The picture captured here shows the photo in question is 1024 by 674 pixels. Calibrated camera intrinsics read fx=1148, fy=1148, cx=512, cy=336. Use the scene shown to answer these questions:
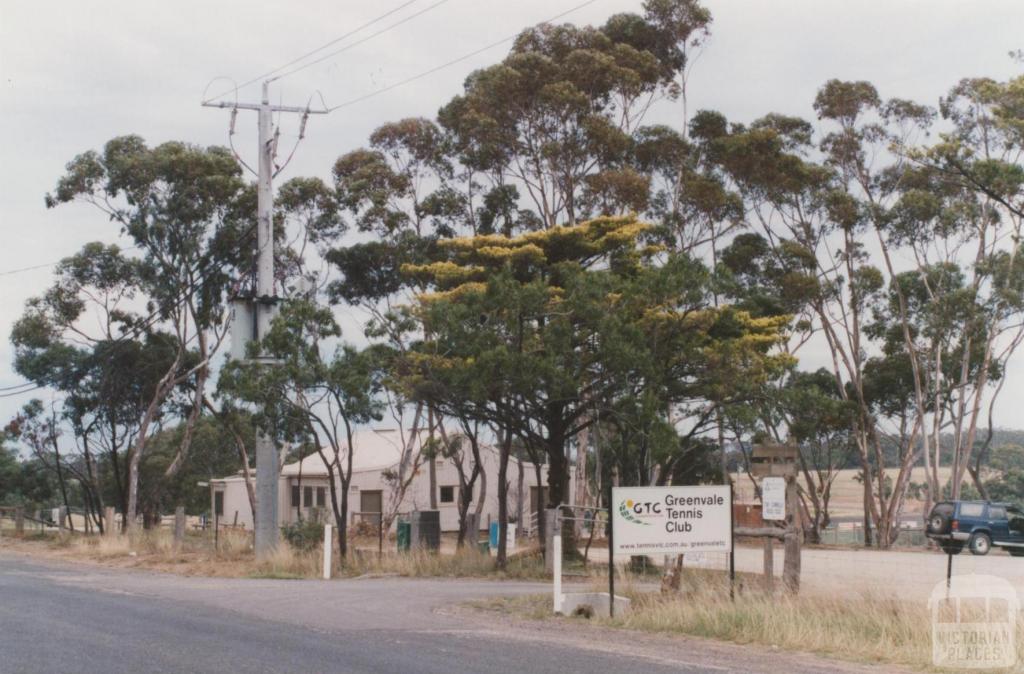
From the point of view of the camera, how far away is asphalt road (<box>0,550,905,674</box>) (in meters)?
10.8

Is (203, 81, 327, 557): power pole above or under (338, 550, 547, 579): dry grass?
above

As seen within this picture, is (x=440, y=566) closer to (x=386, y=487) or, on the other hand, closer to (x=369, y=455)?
(x=386, y=487)

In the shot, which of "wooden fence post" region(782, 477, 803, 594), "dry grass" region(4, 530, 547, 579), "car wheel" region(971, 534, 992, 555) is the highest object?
"wooden fence post" region(782, 477, 803, 594)

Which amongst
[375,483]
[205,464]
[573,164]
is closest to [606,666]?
[573,164]

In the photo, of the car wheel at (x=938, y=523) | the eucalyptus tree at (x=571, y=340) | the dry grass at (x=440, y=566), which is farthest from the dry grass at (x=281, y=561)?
the car wheel at (x=938, y=523)

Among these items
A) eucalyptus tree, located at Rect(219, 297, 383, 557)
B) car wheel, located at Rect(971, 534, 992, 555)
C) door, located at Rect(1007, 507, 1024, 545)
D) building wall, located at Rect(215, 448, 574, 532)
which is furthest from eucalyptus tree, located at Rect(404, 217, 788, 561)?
building wall, located at Rect(215, 448, 574, 532)

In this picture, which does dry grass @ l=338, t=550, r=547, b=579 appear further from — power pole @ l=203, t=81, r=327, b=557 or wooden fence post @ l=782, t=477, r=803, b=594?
wooden fence post @ l=782, t=477, r=803, b=594

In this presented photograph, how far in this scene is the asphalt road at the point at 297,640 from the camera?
35.4ft

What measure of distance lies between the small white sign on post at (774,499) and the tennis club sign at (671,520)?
1.60 feet

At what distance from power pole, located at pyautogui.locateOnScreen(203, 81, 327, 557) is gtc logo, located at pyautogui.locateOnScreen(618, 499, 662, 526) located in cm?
1264

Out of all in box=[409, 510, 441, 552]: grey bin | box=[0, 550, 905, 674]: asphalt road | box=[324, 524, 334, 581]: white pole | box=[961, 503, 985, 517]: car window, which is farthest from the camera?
box=[961, 503, 985, 517]: car window

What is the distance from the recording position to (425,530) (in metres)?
29.5

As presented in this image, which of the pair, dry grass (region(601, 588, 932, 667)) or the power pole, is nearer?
dry grass (region(601, 588, 932, 667))

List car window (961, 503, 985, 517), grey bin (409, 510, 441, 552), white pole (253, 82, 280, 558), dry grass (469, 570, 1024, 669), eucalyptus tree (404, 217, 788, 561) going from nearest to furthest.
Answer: dry grass (469, 570, 1024, 669), eucalyptus tree (404, 217, 788, 561), white pole (253, 82, 280, 558), grey bin (409, 510, 441, 552), car window (961, 503, 985, 517)
